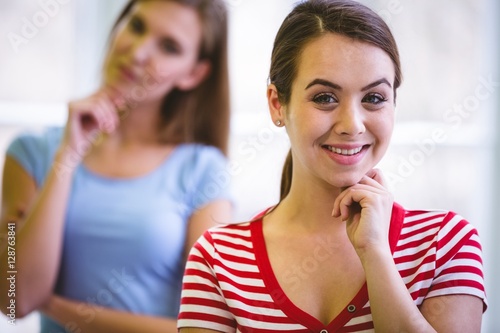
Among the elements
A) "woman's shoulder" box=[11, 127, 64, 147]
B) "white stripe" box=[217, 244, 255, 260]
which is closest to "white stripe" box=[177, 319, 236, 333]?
"white stripe" box=[217, 244, 255, 260]

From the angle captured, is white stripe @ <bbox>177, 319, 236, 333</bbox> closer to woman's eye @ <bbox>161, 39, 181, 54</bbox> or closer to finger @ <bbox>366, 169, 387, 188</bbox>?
finger @ <bbox>366, 169, 387, 188</bbox>

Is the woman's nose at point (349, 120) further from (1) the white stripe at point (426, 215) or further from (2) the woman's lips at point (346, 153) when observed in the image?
(1) the white stripe at point (426, 215)

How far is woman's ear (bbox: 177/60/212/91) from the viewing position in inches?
62.7

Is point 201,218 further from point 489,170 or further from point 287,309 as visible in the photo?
point 489,170

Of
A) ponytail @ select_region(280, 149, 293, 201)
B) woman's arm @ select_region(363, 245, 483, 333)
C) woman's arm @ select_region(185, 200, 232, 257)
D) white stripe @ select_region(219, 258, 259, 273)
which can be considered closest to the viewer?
woman's arm @ select_region(363, 245, 483, 333)

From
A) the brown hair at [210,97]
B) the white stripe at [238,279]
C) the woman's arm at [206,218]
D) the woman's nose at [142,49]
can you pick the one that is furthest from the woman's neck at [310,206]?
the woman's nose at [142,49]

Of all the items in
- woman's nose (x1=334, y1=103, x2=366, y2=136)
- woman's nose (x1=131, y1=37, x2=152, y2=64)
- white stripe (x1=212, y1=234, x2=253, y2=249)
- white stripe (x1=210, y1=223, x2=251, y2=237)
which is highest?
woman's nose (x1=131, y1=37, x2=152, y2=64)

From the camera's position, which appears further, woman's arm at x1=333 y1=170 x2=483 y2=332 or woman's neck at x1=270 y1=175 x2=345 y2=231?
woman's neck at x1=270 y1=175 x2=345 y2=231

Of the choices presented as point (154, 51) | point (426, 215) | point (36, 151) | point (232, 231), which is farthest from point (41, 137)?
point (426, 215)

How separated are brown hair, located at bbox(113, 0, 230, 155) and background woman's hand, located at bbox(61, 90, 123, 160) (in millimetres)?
163

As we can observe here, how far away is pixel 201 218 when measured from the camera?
4.91ft

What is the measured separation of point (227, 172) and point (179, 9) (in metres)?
0.42

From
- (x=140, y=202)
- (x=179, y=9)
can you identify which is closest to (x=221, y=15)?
(x=179, y=9)

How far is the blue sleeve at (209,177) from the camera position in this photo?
1531 millimetres
